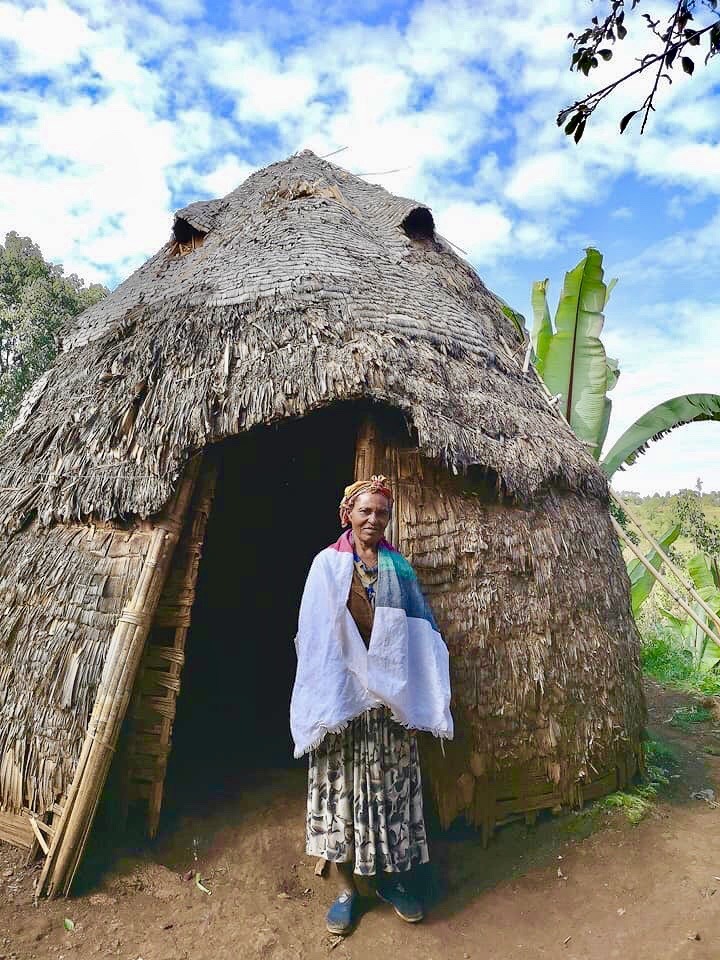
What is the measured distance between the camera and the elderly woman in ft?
8.42

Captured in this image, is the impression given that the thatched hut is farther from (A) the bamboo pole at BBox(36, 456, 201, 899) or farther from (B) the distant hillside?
(B) the distant hillside

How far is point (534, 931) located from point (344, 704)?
1.33 m

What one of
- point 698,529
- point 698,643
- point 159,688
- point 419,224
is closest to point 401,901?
point 159,688

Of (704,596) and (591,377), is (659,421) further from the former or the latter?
(704,596)

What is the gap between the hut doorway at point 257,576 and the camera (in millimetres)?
4984

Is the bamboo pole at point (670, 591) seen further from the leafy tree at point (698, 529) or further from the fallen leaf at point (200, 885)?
the leafy tree at point (698, 529)

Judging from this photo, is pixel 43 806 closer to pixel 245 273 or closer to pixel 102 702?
pixel 102 702

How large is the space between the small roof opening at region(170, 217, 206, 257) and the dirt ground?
14.3ft

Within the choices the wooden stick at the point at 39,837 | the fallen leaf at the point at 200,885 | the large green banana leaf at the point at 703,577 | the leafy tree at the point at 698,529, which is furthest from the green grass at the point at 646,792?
the leafy tree at the point at 698,529

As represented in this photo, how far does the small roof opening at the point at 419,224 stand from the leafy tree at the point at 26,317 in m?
8.92

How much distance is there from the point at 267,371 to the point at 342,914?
260 cm

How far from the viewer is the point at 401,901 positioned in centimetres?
271

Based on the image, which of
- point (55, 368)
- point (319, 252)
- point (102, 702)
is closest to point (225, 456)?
point (55, 368)

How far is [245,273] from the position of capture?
4.24 m
